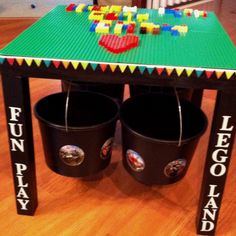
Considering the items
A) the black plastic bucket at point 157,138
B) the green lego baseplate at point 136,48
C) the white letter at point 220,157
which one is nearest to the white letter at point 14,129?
the green lego baseplate at point 136,48

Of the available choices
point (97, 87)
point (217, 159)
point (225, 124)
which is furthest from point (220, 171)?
point (97, 87)

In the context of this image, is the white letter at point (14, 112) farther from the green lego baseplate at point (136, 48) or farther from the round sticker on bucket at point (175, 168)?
the round sticker on bucket at point (175, 168)

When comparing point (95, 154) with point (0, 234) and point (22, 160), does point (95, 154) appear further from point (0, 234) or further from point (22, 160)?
point (0, 234)

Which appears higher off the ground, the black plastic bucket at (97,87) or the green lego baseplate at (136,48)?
the green lego baseplate at (136,48)

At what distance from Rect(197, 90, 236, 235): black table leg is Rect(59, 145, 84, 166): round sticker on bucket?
0.38 metres

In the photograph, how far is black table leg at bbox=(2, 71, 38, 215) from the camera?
3.16ft

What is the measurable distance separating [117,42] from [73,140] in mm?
316

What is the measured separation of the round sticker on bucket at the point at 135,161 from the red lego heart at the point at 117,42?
12.4 inches

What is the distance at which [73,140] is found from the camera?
1055mm

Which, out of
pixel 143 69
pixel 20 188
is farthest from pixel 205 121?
pixel 20 188

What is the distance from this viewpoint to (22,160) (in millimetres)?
1070

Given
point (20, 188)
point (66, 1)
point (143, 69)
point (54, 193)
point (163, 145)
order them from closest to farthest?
point (143, 69)
point (163, 145)
point (20, 188)
point (54, 193)
point (66, 1)

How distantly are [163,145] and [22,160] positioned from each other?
426mm

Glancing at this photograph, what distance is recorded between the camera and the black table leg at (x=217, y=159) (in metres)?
0.93
